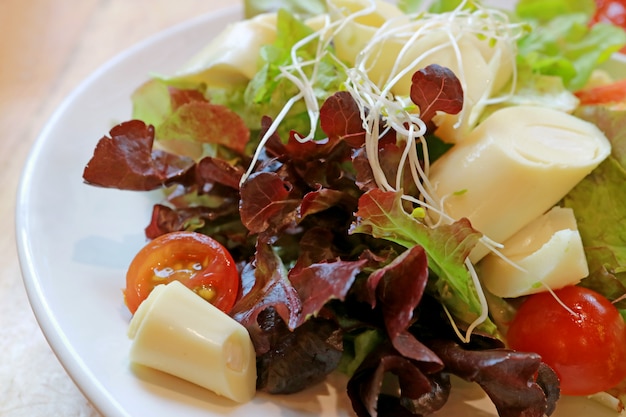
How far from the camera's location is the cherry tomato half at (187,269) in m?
1.44

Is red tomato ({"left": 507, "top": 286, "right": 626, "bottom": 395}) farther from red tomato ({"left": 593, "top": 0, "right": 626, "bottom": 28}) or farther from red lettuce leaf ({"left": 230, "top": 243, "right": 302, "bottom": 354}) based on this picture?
red tomato ({"left": 593, "top": 0, "right": 626, "bottom": 28})

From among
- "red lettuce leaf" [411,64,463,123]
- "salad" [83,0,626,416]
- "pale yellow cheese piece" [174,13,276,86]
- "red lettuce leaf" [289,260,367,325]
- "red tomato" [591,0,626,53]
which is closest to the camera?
"red lettuce leaf" [289,260,367,325]

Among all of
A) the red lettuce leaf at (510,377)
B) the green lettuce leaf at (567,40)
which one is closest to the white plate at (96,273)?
the red lettuce leaf at (510,377)

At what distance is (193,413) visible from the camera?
124 cm

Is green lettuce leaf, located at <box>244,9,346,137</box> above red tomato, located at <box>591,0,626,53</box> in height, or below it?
above

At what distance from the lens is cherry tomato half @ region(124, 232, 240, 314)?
1439mm

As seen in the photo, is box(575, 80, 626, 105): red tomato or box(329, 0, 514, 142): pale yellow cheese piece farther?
box(575, 80, 626, 105): red tomato

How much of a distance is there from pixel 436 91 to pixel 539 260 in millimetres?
475

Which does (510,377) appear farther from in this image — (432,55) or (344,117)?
(432,55)

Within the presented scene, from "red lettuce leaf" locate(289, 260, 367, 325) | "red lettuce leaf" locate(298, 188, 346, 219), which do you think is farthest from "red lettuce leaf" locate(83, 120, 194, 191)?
"red lettuce leaf" locate(289, 260, 367, 325)

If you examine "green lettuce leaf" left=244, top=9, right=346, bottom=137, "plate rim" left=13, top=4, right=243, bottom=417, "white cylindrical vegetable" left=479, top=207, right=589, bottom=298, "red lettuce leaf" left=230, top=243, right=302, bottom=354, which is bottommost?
"white cylindrical vegetable" left=479, top=207, right=589, bottom=298

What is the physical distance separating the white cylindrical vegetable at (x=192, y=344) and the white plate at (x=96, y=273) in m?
0.04

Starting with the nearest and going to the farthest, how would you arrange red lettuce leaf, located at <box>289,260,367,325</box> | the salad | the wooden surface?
red lettuce leaf, located at <box>289,260,367,325</box> < the salad < the wooden surface

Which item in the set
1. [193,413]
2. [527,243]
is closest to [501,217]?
[527,243]
